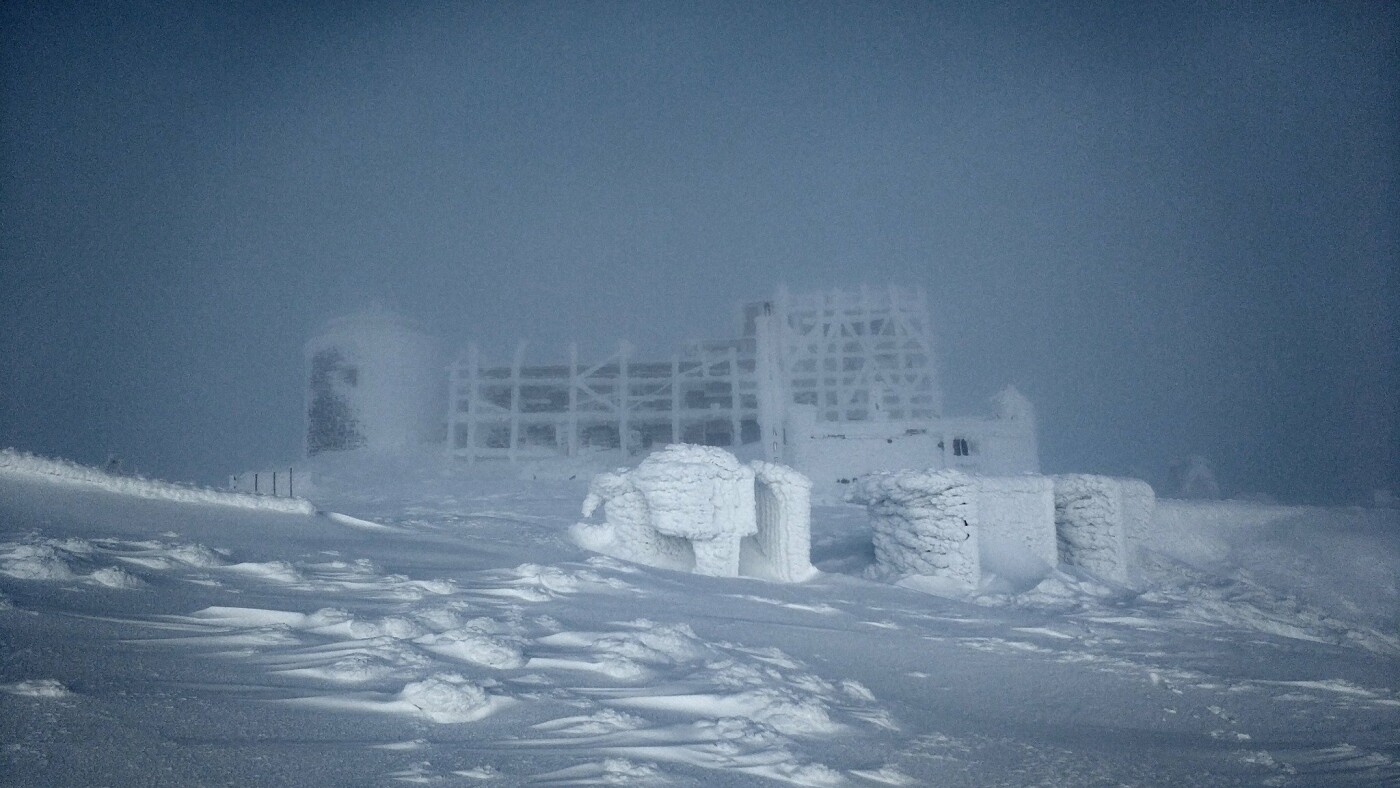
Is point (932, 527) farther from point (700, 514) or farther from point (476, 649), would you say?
point (476, 649)

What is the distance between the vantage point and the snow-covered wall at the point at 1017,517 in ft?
48.2

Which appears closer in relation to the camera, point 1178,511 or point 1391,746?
point 1391,746

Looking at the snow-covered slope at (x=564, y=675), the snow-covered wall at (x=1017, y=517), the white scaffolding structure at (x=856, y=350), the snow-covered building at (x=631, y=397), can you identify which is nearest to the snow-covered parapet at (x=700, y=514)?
the snow-covered slope at (x=564, y=675)

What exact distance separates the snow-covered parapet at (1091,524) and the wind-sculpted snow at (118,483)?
47.6 feet

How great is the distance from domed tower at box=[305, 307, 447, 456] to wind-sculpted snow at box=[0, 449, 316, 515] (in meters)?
19.5

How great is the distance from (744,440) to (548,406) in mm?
8465

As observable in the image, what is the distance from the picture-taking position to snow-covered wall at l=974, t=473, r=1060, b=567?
14695 millimetres

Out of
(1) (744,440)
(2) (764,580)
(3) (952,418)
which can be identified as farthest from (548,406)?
(2) (764,580)

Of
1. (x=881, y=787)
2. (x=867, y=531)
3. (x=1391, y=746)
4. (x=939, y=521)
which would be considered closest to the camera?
(x=881, y=787)

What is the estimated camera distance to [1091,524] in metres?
15.7

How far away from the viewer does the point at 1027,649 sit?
802 cm

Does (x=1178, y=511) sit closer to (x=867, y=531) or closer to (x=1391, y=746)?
(x=867, y=531)

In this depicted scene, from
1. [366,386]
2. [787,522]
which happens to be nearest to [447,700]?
[787,522]

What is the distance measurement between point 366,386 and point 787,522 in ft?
75.0
